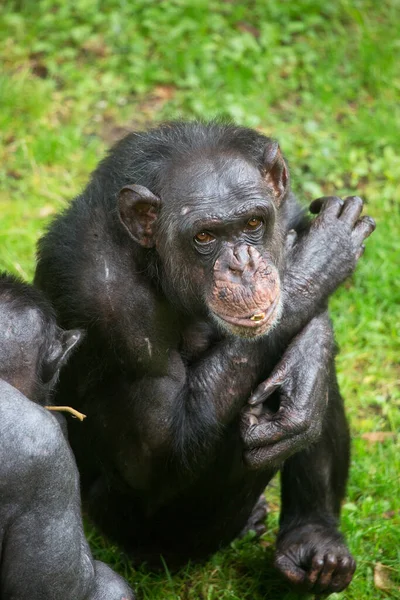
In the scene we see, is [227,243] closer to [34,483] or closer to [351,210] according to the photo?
[351,210]

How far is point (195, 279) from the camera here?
18.6 ft

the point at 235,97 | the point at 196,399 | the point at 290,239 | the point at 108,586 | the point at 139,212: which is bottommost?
Answer: the point at 235,97

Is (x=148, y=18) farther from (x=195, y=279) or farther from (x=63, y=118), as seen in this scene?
(x=195, y=279)

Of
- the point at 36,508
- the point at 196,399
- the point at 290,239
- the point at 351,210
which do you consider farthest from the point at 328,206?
the point at 36,508

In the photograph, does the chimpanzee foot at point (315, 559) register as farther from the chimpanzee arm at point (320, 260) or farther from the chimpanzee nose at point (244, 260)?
the chimpanzee nose at point (244, 260)

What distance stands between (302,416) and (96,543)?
193 centimetres

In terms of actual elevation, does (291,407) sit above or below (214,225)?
below

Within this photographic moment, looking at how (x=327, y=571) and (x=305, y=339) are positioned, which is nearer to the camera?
(x=305, y=339)

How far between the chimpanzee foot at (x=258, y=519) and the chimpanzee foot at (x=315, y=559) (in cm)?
44

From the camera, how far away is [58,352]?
502cm

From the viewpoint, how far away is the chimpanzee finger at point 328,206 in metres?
6.27

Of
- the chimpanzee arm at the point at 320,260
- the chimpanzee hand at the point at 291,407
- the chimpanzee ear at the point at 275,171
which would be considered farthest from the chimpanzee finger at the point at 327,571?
the chimpanzee ear at the point at 275,171

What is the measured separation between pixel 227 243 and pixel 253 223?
18 centimetres

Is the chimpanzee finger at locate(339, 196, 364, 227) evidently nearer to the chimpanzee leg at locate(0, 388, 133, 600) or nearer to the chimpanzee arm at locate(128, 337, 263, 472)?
the chimpanzee arm at locate(128, 337, 263, 472)
